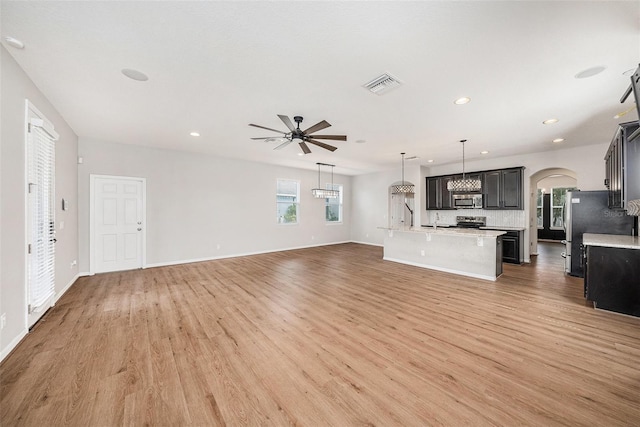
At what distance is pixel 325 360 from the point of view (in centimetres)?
228

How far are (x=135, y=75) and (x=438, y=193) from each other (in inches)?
312

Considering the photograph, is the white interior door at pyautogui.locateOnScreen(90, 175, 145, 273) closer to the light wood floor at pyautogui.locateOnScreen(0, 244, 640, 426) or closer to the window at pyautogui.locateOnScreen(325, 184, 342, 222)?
the light wood floor at pyautogui.locateOnScreen(0, 244, 640, 426)

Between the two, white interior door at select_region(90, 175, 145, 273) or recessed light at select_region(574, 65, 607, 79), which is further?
white interior door at select_region(90, 175, 145, 273)

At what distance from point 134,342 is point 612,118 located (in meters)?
7.28

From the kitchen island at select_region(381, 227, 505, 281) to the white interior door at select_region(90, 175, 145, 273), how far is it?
6.16 metres

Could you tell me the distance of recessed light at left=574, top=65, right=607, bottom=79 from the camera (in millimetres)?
2537

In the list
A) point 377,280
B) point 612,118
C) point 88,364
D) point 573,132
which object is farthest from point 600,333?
point 88,364

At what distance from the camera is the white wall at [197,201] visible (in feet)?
17.8

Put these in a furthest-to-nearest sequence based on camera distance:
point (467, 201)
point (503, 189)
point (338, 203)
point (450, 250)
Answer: point (338, 203)
point (467, 201)
point (503, 189)
point (450, 250)

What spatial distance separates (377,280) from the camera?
4848mm

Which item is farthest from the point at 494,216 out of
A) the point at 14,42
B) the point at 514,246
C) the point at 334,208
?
the point at 14,42

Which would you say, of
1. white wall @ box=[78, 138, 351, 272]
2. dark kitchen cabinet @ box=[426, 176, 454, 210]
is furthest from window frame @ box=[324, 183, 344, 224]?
dark kitchen cabinet @ box=[426, 176, 454, 210]

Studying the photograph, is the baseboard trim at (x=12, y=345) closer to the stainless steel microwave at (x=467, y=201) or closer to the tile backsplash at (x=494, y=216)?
the stainless steel microwave at (x=467, y=201)

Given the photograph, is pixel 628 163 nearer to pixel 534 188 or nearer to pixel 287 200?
pixel 534 188
